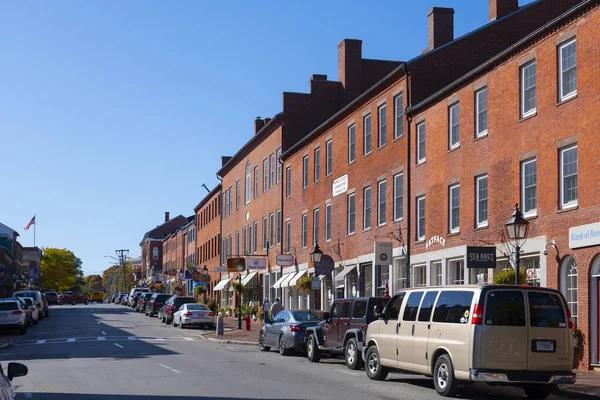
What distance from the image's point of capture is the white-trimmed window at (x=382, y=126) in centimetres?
3504

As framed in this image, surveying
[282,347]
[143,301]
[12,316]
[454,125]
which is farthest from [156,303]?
[454,125]

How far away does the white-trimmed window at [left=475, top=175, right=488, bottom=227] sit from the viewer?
88.5ft

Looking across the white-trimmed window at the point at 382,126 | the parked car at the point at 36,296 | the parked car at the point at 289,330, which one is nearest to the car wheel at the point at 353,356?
the parked car at the point at 289,330

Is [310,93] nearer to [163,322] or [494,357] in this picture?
[163,322]

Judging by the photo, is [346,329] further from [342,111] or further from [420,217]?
[342,111]

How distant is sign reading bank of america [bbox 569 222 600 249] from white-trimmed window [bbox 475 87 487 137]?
19.2 feet

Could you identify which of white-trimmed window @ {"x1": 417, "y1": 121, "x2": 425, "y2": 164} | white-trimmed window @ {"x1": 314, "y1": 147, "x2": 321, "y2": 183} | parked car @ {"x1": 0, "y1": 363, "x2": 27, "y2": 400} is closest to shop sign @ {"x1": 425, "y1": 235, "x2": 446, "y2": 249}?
white-trimmed window @ {"x1": 417, "y1": 121, "x2": 425, "y2": 164}

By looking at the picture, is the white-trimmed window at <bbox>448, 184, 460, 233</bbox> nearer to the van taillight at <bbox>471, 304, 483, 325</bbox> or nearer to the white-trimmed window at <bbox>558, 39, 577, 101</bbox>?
the white-trimmed window at <bbox>558, 39, 577, 101</bbox>

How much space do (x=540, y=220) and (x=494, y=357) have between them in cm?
928

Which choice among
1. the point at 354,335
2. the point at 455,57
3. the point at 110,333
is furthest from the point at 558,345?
the point at 110,333

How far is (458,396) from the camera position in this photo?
53.4 ft

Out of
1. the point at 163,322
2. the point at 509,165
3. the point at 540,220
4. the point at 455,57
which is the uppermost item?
the point at 455,57

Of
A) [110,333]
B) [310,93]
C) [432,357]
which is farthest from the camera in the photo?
[310,93]

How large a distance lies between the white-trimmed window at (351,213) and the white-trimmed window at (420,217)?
6.86m
